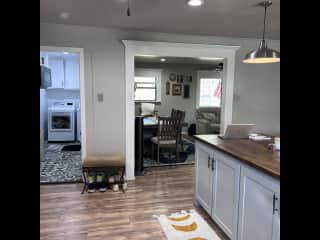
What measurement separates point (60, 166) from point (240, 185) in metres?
3.52

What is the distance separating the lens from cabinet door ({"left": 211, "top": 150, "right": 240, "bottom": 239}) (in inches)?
82.3

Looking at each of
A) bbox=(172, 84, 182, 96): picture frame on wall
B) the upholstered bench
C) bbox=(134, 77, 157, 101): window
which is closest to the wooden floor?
the upholstered bench

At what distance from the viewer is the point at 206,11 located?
288 cm

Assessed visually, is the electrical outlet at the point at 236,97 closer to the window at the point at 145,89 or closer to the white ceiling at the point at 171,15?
the white ceiling at the point at 171,15

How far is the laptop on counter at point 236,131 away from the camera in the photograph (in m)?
2.82

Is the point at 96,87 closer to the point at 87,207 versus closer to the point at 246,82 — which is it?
the point at 87,207

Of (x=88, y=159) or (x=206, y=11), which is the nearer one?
(x=206, y=11)

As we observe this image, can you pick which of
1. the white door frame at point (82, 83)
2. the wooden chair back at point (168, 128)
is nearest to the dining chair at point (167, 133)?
the wooden chair back at point (168, 128)

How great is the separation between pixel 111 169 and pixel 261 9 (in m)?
2.74

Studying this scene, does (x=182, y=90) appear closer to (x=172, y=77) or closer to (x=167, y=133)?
(x=172, y=77)

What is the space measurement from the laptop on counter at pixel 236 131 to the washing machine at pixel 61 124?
4.91 meters
